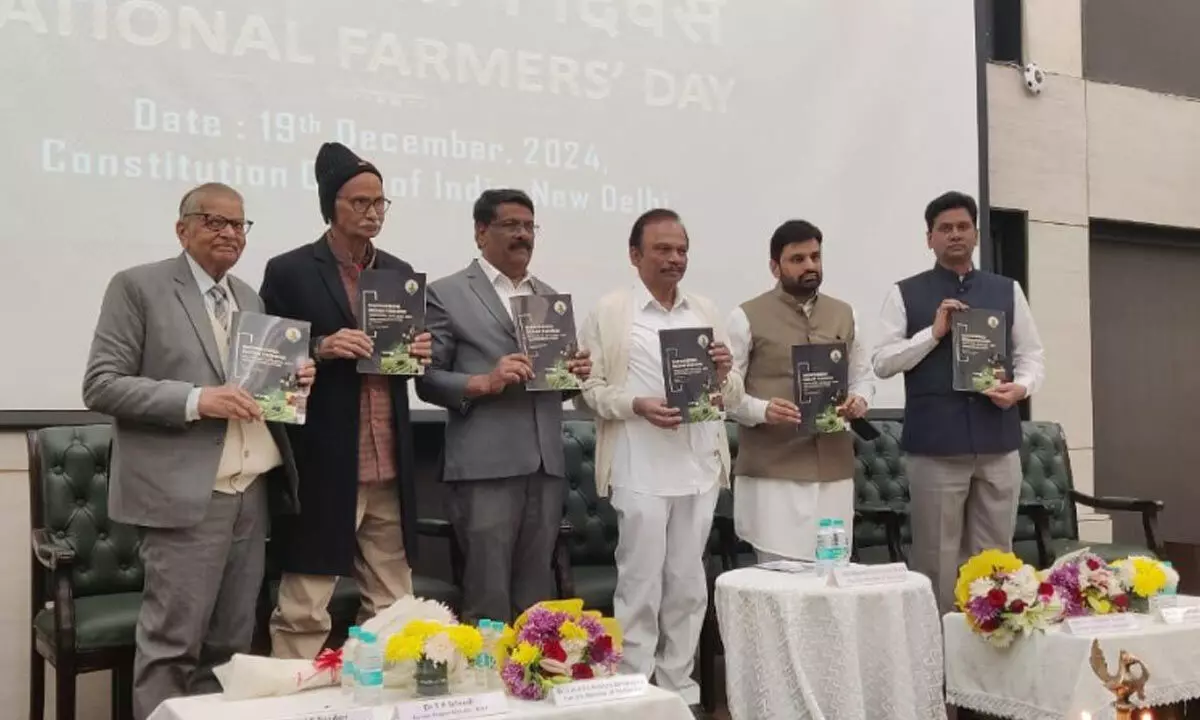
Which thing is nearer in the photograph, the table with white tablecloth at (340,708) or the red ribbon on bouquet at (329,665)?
the table with white tablecloth at (340,708)

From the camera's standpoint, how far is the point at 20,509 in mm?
3818

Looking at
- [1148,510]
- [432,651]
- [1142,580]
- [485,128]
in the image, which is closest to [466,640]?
[432,651]

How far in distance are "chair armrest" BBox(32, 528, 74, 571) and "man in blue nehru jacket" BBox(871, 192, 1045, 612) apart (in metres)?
2.57

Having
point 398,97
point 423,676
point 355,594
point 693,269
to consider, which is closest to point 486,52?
point 398,97

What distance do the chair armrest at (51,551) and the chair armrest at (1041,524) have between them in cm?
345

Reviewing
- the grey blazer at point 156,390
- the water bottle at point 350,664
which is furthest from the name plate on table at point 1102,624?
the grey blazer at point 156,390

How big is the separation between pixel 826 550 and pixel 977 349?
1007 mm

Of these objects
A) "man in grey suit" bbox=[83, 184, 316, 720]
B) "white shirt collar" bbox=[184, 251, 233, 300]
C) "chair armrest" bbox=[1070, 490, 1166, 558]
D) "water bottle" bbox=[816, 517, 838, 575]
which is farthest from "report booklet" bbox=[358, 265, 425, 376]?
"chair armrest" bbox=[1070, 490, 1166, 558]

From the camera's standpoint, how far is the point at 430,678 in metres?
2.22

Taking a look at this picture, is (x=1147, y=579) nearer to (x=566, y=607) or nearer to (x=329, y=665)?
(x=566, y=607)

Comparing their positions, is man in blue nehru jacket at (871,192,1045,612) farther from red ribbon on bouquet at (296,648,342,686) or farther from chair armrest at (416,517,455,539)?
red ribbon on bouquet at (296,648,342,686)

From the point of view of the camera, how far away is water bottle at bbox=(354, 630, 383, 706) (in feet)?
7.16

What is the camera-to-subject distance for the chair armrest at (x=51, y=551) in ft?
10.2

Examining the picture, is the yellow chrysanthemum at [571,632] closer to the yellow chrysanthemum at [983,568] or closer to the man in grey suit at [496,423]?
the man in grey suit at [496,423]
